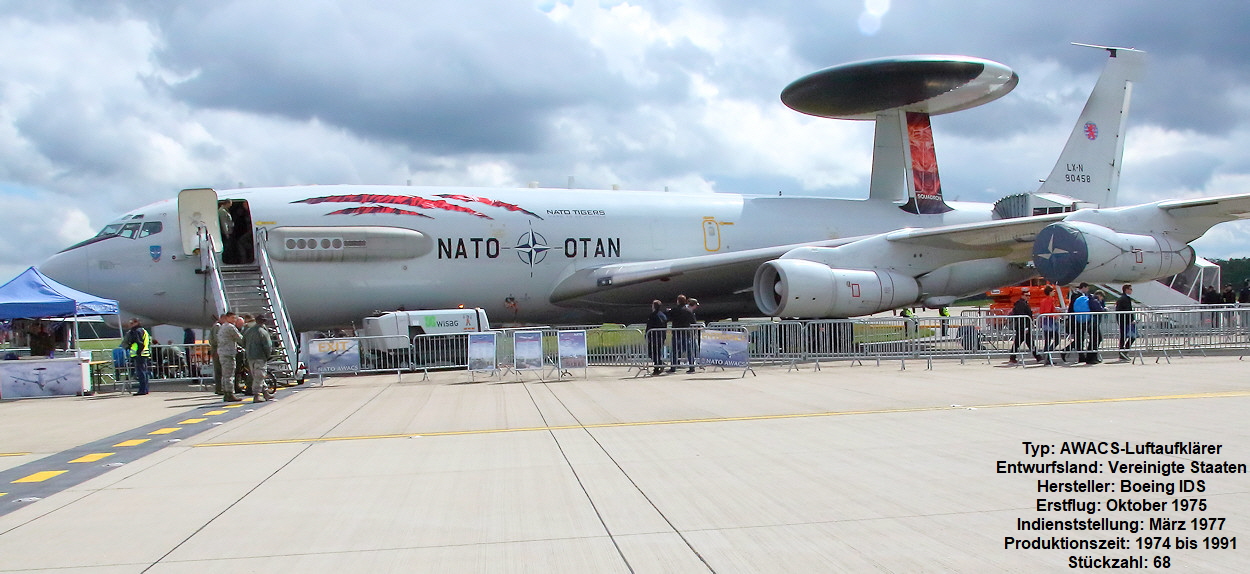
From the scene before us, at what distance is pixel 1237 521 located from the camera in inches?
176

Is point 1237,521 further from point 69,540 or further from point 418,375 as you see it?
point 418,375

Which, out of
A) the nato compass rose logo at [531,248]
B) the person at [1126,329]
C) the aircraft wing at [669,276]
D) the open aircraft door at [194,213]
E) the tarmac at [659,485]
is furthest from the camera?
the nato compass rose logo at [531,248]

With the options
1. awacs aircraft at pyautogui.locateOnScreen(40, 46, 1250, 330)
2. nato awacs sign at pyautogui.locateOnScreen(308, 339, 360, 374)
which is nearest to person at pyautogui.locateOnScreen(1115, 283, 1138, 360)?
awacs aircraft at pyautogui.locateOnScreen(40, 46, 1250, 330)

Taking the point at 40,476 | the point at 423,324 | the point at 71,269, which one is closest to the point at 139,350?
the point at 71,269

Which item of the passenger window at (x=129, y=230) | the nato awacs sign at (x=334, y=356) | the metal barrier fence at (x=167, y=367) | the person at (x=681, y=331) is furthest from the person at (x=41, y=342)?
the person at (x=681, y=331)

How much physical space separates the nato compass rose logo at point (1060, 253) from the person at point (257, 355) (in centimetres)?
1359

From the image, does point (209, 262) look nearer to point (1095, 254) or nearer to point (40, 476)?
point (40, 476)

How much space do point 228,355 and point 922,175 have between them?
18.2m

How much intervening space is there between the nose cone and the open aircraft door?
5.65ft

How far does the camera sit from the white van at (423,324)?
16625mm

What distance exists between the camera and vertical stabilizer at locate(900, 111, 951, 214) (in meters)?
23.9

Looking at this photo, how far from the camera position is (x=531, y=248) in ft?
62.3

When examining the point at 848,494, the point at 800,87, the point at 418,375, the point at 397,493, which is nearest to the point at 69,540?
the point at 397,493

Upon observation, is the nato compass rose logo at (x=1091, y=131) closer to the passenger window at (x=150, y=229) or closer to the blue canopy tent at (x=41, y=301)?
the passenger window at (x=150, y=229)
